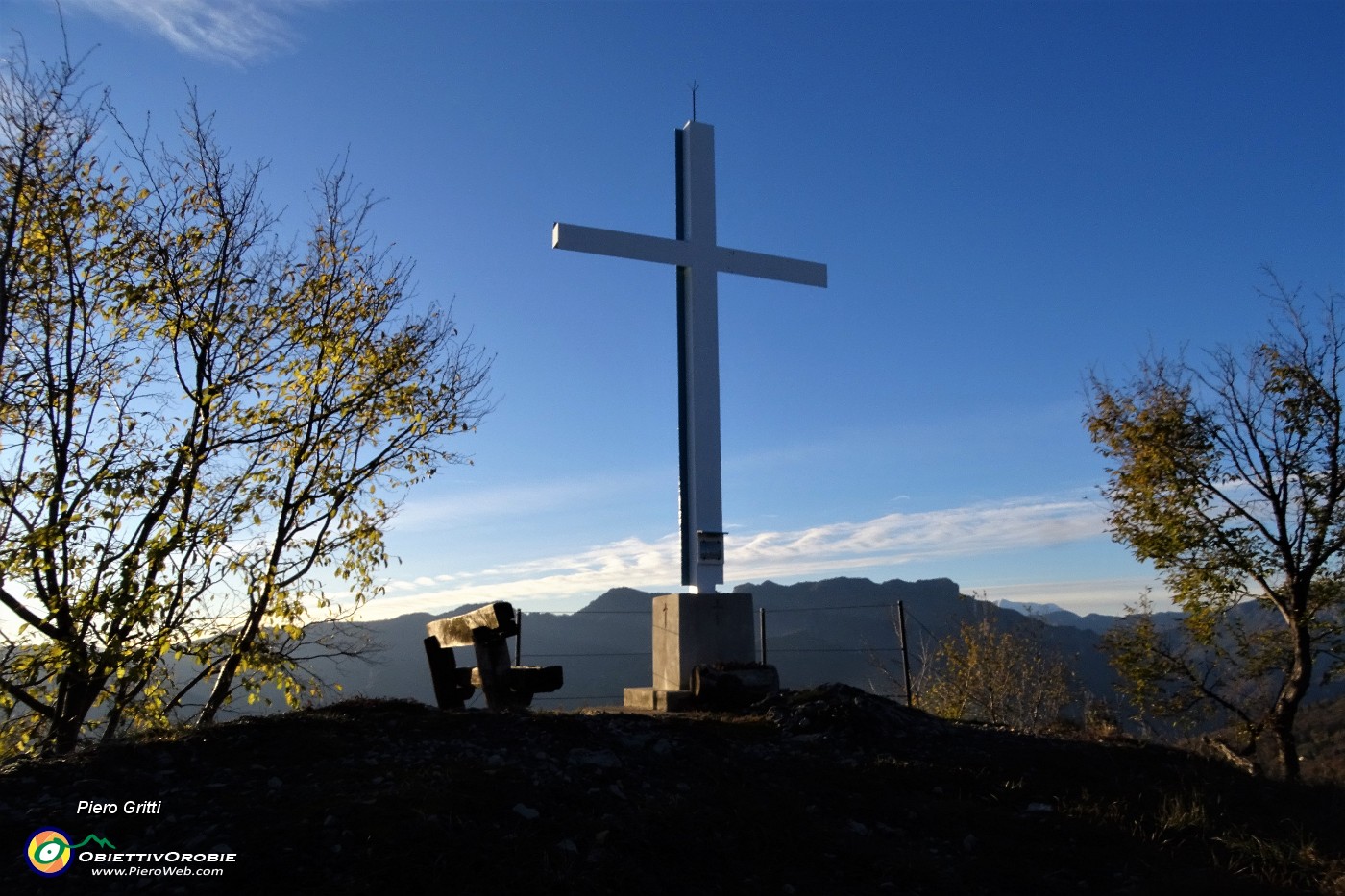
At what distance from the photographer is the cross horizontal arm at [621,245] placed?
1076cm

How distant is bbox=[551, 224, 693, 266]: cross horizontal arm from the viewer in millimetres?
10758

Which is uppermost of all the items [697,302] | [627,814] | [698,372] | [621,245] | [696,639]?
[621,245]

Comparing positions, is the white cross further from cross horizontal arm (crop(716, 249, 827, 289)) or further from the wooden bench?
the wooden bench

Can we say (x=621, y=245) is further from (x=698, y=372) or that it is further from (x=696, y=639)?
(x=696, y=639)

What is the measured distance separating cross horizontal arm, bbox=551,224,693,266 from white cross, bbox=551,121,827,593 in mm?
11

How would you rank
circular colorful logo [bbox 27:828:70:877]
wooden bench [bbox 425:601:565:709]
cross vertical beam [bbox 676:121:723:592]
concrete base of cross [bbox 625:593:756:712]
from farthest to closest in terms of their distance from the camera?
cross vertical beam [bbox 676:121:723:592] → concrete base of cross [bbox 625:593:756:712] → wooden bench [bbox 425:601:565:709] → circular colorful logo [bbox 27:828:70:877]

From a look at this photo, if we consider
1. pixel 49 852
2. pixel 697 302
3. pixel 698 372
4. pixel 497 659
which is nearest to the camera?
pixel 49 852

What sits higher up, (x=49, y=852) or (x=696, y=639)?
(x=696, y=639)

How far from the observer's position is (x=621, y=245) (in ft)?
36.0

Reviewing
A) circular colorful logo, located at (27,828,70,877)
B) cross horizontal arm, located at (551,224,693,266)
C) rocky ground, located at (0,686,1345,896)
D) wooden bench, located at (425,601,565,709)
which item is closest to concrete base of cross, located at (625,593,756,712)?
wooden bench, located at (425,601,565,709)

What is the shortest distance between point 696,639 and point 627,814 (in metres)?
5.18

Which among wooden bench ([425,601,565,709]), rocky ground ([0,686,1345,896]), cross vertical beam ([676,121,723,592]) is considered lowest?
rocky ground ([0,686,1345,896])

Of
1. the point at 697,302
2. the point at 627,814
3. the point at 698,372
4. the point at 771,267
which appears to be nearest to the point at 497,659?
→ the point at 627,814

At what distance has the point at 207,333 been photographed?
7.27m
